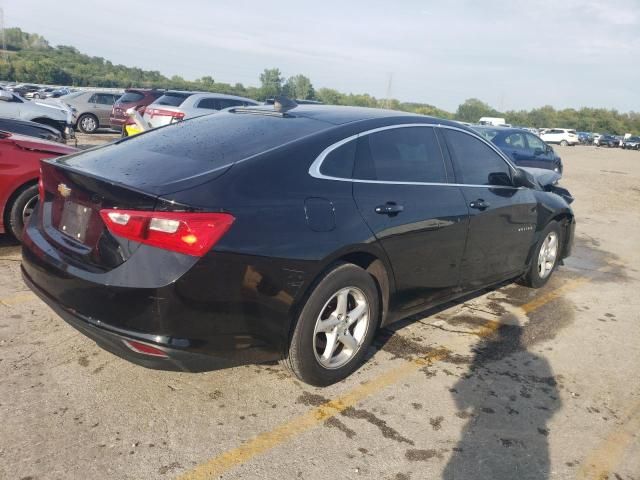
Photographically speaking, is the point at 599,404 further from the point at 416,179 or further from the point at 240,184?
the point at 240,184

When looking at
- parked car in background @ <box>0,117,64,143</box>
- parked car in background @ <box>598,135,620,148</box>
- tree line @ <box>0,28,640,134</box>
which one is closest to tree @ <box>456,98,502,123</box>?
tree line @ <box>0,28,640,134</box>

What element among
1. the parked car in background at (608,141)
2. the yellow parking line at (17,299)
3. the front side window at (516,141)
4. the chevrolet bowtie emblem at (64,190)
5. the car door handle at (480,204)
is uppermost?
the parked car in background at (608,141)

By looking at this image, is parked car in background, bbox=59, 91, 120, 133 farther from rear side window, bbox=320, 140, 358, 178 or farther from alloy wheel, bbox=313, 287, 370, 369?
alloy wheel, bbox=313, 287, 370, 369

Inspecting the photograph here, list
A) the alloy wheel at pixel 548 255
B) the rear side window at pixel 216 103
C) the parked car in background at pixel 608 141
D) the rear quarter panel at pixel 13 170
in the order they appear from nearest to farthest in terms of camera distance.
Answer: the rear quarter panel at pixel 13 170 → the alloy wheel at pixel 548 255 → the rear side window at pixel 216 103 → the parked car in background at pixel 608 141

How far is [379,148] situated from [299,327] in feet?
4.41

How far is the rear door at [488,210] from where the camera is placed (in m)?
4.36

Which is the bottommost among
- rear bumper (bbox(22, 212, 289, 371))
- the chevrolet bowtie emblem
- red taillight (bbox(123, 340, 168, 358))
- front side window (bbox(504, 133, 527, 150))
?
red taillight (bbox(123, 340, 168, 358))

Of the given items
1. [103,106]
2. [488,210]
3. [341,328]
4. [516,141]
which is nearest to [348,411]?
[341,328]

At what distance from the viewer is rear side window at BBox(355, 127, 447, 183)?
3600 mm

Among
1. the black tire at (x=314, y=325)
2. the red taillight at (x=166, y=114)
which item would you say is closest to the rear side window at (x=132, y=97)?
the red taillight at (x=166, y=114)

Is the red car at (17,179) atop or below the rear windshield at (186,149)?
below

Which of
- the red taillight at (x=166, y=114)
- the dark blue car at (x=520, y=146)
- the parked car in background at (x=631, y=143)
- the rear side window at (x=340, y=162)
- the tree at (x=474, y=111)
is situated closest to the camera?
the rear side window at (x=340, y=162)

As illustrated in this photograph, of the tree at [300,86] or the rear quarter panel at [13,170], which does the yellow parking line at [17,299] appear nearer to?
the rear quarter panel at [13,170]

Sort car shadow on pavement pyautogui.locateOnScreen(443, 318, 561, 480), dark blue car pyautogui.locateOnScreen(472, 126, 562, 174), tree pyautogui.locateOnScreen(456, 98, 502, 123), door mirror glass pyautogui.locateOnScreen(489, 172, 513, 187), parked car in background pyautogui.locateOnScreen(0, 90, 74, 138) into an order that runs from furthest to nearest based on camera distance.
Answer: tree pyautogui.locateOnScreen(456, 98, 502, 123), dark blue car pyautogui.locateOnScreen(472, 126, 562, 174), parked car in background pyautogui.locateOnScreen(0, 90, 74, 138), door mirror glass pyautogui.locateOnScreen(489, 172, 513, 187), car shadow on pavement pyautogui.locateOnScreen(443, 318, 561, 480)
